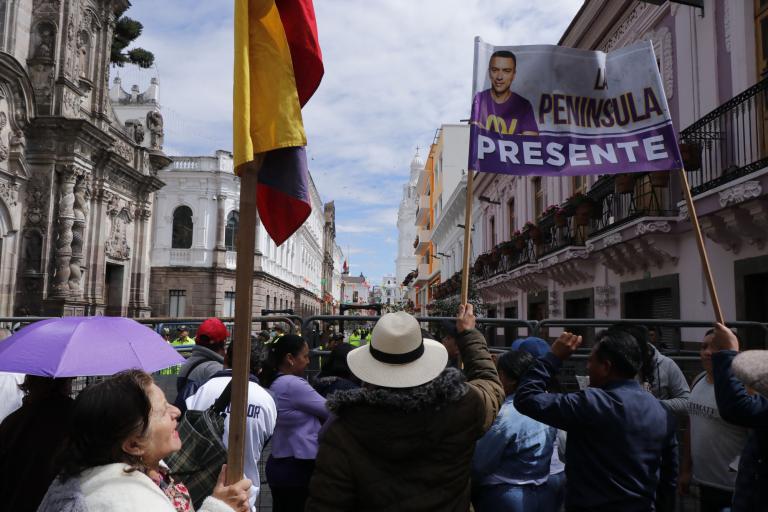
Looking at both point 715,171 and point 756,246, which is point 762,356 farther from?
point 715,171

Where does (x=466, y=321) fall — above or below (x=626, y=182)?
below

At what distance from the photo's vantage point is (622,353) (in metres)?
2.63

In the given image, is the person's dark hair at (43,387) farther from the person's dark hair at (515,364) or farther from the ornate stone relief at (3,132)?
the ornate stone relief at (3,132)

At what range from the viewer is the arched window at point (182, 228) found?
34656mm

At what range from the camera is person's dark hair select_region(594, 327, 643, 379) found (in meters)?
2.62

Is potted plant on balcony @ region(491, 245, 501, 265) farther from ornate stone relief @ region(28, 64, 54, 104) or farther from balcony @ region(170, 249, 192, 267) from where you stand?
balcony @ region(170, 249, 192, 267)

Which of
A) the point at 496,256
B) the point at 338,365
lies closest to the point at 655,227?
the point at 338,365

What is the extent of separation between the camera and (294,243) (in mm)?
46938

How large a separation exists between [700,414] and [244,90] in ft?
11.0

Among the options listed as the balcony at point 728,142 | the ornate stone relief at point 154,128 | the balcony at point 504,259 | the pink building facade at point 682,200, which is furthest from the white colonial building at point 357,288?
the balcony at point 728,142

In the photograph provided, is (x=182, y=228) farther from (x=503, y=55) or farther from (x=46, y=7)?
(x=503, y=55)

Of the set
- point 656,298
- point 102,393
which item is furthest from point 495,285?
point 102,393

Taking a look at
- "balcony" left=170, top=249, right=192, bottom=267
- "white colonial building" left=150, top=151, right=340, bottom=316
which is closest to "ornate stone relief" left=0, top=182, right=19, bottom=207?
"white colonial building" left=150, top=151, right=340, bottom=316

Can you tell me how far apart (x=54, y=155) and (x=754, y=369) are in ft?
63.2
